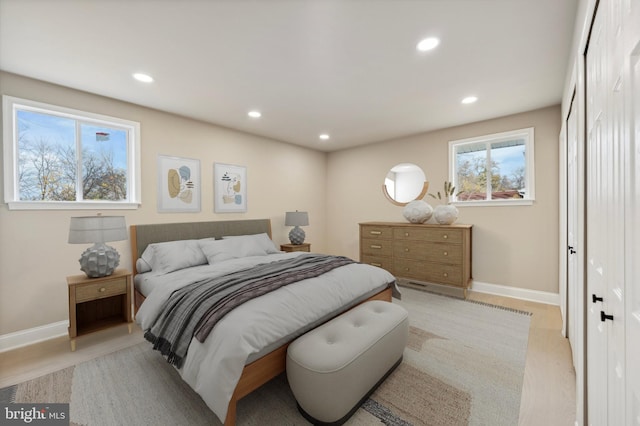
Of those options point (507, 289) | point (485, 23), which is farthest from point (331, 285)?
point (507, 289)

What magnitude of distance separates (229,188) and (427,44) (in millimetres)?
3231

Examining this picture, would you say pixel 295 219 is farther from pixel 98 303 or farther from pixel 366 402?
pixel 366 402

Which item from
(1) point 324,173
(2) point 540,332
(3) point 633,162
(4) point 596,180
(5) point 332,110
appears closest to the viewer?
(3) point 633,162

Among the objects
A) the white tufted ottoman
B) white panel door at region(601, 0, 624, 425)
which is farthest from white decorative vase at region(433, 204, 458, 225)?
white panel door at region(601, 0, 624, 425)

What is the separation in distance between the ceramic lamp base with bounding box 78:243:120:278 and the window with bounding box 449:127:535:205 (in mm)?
4551

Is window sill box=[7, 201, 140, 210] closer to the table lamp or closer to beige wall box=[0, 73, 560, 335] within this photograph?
→ beige wall box=[0, 73, 560, 335]

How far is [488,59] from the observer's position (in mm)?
2291

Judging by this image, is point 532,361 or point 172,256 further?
point 172,256

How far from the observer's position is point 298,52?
7.13 feet

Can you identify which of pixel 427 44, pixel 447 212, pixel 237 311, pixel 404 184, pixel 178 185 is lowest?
pixel 237 311

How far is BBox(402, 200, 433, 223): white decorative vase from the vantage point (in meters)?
4.07

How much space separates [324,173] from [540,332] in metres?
4.35

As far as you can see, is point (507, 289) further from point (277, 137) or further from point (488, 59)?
point (277, 137)

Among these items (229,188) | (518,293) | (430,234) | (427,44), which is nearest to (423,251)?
(430,234)
